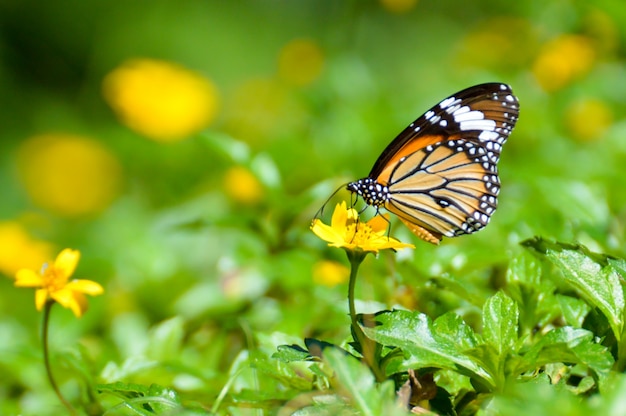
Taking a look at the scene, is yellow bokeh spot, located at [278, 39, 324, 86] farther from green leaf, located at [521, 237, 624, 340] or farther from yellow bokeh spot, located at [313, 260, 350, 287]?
green leaf, located at [521, 237, 624, 340]

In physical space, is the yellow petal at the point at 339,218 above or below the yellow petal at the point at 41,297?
above

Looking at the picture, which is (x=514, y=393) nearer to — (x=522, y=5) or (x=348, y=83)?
(x=348, y=83)

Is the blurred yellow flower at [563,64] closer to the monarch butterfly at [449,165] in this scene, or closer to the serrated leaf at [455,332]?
the monarch butterfly at [449,165]

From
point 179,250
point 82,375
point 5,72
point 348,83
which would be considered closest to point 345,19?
point 348,83

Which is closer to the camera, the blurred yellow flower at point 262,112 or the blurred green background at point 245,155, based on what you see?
the blurred green background at point 245,155

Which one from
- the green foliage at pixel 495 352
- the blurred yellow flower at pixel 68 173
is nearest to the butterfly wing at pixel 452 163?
the green foliage at pixel 495 352

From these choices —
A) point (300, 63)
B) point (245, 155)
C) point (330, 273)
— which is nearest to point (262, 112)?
point (300, 63)
